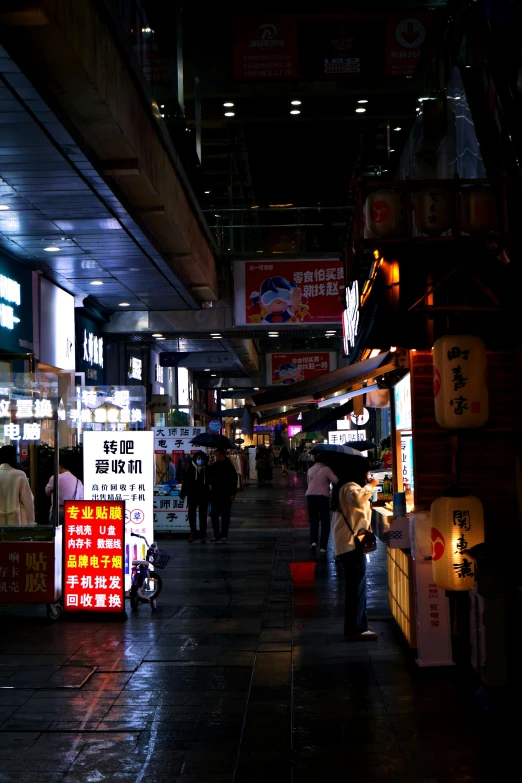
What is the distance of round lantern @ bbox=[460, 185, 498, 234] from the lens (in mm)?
7098

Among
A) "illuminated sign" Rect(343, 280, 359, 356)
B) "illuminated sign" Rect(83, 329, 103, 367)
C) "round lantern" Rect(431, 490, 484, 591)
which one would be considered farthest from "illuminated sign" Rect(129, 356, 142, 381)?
"round lantern" Rect(431, 490, 484, 591)

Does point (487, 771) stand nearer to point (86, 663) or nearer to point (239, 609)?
point (86, 663)

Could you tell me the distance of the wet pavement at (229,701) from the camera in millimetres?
4959

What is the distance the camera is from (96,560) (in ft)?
30.3

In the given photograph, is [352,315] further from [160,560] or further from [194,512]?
[194,512]

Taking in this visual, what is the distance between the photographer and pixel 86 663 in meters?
7.37

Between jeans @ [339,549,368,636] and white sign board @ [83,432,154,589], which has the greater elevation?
white sign board @ [83,432,154,589]

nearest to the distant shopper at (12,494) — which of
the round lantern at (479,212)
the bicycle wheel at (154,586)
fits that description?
the bicycle wheel at (154,586)

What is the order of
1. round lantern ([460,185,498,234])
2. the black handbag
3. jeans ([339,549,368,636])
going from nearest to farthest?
round lantern ([460,185,498,234])
the black handbag
jeans ([339,549,368,636])

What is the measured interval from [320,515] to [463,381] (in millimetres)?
8479

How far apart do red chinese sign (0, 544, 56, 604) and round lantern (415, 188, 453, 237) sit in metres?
5.20

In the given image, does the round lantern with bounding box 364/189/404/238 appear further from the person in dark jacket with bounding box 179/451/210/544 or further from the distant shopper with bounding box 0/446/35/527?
the person in dark jacket with bounding box 179/451/210/544

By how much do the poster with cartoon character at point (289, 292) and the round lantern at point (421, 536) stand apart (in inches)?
428

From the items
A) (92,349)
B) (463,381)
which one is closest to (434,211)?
(463,381)
